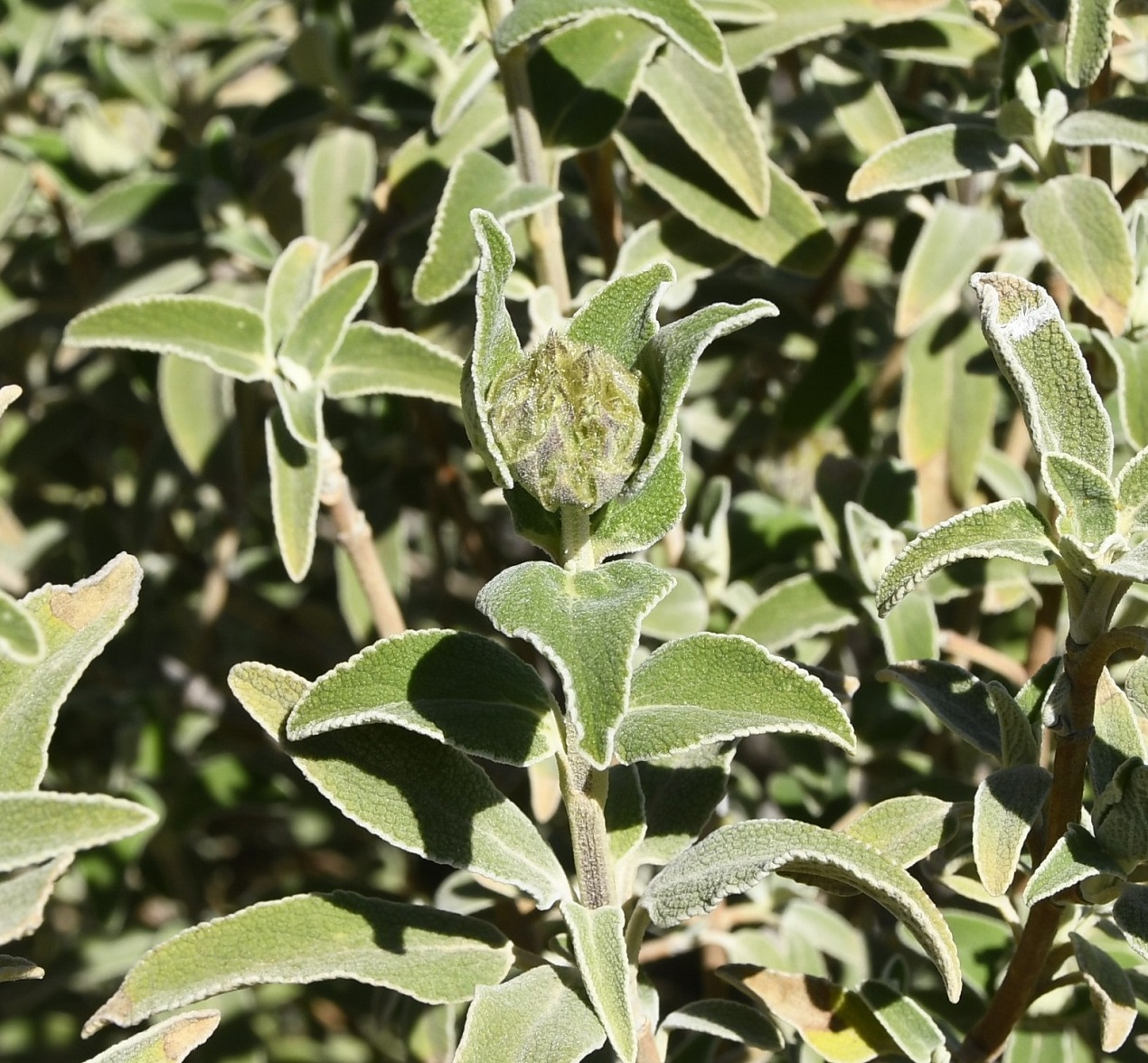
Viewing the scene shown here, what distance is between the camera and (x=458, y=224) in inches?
78.0

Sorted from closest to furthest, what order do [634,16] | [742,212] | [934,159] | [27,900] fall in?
[27,900] → [634,16] → [934,159] → [742,212]

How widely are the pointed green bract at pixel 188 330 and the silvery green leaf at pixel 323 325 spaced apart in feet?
0.12

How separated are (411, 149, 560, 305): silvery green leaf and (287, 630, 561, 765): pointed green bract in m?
0.68

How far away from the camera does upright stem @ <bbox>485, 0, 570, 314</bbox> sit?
1.95 metres

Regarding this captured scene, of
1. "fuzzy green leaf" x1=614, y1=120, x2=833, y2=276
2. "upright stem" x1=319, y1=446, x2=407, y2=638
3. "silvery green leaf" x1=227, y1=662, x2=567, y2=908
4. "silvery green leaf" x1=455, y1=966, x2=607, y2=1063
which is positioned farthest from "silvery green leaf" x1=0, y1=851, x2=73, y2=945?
"fuzzy green leaf" x1=614, y1=120, x2=833, y2=276

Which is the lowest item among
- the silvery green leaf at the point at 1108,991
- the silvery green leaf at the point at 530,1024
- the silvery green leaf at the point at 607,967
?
the silvery green leaf at the point at 1108,991

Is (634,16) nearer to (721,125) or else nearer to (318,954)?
(721,125)

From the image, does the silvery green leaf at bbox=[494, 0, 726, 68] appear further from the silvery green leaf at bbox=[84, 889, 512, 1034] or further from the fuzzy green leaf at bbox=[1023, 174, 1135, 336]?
the silvery green leaf at bbox=[84, 889, 512, 1034]

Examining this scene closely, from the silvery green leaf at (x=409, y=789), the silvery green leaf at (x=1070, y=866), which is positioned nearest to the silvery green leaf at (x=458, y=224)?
the silvery green leaf at (x=409, y=789)

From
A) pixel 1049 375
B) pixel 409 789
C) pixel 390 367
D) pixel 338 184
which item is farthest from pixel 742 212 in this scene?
pixel 409 789

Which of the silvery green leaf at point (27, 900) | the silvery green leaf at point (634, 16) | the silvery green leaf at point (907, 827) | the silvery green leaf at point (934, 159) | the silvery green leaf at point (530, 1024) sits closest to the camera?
the silvery green leaf at point (27, 900)

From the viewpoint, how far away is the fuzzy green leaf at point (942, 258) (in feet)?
7.13

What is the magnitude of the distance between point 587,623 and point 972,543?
373mm

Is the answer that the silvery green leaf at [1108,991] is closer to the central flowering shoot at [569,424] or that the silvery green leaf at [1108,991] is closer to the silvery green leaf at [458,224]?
the central flowering shoot at [569,424]
